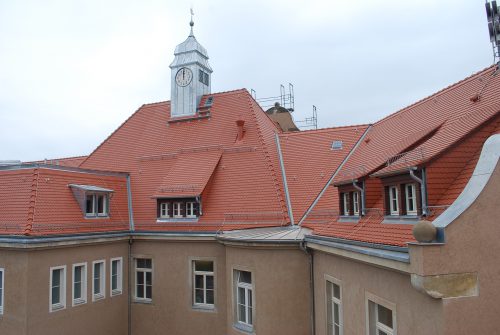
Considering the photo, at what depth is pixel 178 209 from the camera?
19.2 m

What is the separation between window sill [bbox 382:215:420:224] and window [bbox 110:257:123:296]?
42.2 feet

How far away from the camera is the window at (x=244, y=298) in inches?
604

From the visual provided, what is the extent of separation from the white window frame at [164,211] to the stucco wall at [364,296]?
26.2 feet

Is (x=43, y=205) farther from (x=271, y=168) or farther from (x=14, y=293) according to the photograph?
(x=271, y=168)

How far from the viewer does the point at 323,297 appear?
1323 cm

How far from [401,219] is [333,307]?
428cm

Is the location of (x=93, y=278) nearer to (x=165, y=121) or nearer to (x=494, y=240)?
(x=165, y=121)

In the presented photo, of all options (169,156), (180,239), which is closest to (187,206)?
(180,239)

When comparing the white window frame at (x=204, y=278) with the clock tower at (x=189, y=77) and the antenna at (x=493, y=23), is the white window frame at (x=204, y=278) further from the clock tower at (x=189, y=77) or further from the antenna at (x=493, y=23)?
the antenna at (x=493, y=23)

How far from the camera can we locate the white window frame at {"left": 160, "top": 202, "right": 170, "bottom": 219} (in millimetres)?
19547

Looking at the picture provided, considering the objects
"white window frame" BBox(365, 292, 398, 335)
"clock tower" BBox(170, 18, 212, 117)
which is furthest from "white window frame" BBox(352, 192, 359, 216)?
"clock tower" BBox(170, 18, 212, 117)

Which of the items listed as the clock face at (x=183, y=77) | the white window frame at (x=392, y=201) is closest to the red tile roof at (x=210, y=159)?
the clock face at (x=183, y=77)

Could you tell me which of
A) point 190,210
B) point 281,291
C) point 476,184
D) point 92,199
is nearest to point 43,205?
point 92,199

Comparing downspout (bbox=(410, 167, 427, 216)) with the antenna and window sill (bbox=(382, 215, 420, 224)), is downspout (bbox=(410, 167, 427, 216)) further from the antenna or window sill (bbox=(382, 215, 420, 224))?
the antenna
